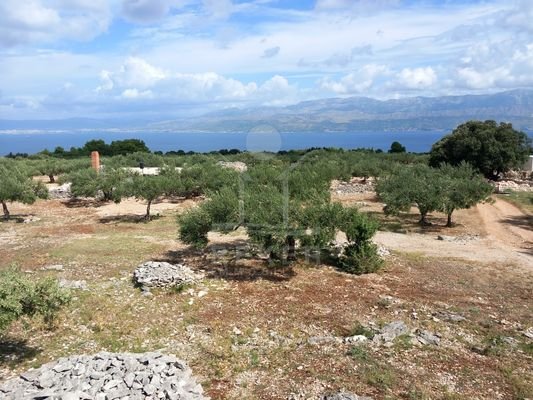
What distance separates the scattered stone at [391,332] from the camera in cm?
1270

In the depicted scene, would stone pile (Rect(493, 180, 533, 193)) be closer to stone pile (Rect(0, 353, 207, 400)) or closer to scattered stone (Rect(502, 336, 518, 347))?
scattered stone (Rect(502, 336, 518, 347))

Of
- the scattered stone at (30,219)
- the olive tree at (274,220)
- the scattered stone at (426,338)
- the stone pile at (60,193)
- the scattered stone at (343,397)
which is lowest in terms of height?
the scattered stone at (426,338)

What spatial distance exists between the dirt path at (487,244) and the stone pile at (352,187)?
15.5m

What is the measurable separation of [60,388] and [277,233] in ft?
32.7

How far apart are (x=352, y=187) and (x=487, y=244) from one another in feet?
75.2

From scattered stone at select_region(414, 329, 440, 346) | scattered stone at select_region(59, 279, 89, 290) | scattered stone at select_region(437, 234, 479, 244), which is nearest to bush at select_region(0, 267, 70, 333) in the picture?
scattered stone at select_region(59, 279, 89, 290)

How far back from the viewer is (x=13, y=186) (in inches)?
1145

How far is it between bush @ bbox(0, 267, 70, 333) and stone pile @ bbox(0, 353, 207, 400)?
4.89 feet

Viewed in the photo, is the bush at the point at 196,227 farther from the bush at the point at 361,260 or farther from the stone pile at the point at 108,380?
the stone pile at the point at 108,380

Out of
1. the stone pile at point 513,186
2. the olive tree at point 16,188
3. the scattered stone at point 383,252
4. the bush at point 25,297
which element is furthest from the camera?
the stone pile at point 513,186

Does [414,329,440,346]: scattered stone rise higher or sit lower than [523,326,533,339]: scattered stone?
higher

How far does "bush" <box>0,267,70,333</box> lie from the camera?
10.3 metres

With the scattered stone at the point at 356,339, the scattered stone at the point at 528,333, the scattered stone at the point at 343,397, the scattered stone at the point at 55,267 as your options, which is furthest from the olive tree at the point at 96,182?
the scattered stone at the point at 528,333

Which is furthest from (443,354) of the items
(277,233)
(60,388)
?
(60,388)
